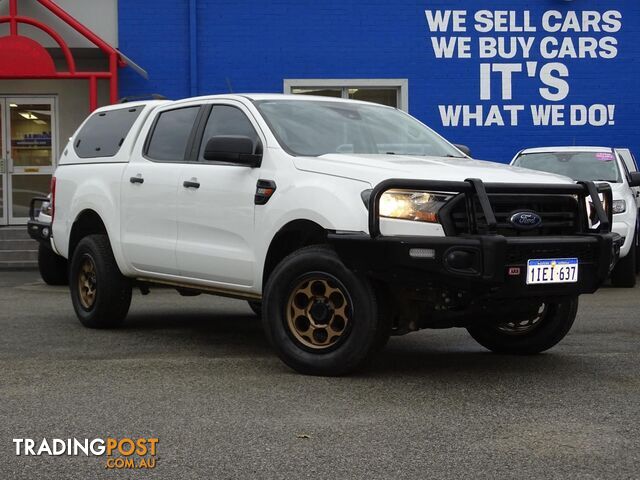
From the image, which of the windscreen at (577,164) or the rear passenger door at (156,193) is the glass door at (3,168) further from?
the rear passenger door at (156,193)

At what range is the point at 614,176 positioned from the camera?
43.8 feet

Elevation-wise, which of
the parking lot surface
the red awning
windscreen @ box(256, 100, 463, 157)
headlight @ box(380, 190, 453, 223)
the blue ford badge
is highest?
the red awning

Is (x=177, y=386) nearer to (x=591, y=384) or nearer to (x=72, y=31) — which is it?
(x=591, y=384)

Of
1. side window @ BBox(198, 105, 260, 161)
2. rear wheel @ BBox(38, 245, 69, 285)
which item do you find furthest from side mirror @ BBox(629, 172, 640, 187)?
rear wheel @ BBox(38, 245, 69, 285)

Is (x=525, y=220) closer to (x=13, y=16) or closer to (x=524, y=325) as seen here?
(x=524, y=325)

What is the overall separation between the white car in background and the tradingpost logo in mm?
8493

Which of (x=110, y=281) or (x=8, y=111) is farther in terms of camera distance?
(x=8, y=111)

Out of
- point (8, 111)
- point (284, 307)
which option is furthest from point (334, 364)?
point (8, 111)

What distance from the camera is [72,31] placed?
18.3 meters

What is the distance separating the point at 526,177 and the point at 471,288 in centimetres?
88

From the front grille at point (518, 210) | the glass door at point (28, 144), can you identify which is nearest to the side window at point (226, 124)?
the front grille at point (518, 210)

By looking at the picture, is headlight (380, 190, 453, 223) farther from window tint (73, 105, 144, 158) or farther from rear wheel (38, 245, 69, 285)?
rear wheel (38, 245, 69, 285)

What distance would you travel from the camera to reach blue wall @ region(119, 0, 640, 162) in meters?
18.7

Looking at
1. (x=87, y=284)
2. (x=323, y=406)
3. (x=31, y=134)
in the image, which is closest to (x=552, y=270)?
(x=323, y=406)
